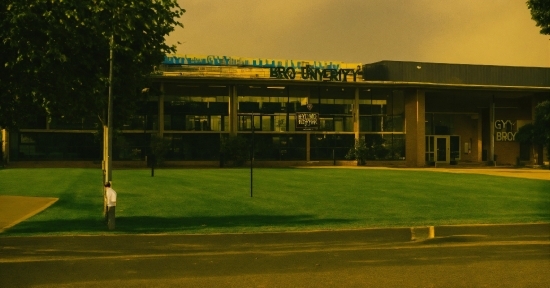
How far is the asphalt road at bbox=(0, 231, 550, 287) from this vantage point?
1016 cm

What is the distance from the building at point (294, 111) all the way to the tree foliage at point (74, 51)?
135ft

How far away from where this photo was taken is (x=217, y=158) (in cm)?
6412

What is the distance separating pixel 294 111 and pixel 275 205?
43766mm

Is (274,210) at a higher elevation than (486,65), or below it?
below

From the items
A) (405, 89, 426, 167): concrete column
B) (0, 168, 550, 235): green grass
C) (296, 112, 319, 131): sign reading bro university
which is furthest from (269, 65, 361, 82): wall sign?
(0, 168, 550, 235): green grass

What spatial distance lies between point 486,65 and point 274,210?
53.2 metres

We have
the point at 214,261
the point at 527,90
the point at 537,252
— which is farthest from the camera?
the point at 527,90

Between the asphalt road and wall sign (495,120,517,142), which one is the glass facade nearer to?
wall sign (495,120,517,142)

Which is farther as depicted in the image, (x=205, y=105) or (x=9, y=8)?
(x=205, y=105)


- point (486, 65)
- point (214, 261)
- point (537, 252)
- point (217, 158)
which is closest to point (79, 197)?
point (214, 261)

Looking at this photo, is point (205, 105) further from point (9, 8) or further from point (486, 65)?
point (9, 8)

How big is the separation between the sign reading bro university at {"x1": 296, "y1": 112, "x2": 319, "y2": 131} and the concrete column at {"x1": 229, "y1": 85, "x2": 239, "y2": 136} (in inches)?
232

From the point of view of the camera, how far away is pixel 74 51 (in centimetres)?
1731

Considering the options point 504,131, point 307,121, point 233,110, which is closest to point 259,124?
point 233,110
